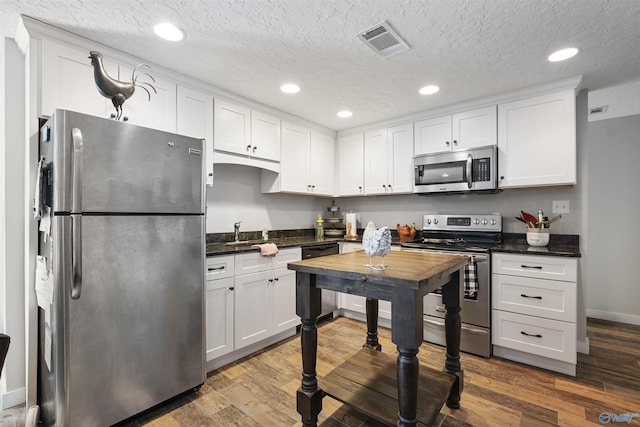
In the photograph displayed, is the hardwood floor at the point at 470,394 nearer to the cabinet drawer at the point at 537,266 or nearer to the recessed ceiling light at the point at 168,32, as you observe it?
the cabinet drawer at the point at 537,266

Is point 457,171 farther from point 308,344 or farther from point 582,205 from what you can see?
point 308,344

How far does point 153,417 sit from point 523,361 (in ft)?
9.04

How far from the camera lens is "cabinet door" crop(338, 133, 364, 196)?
3787 millimetres

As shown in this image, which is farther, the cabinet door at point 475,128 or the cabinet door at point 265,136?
the cabinet door at point 265,136

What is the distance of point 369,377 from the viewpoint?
184 cm

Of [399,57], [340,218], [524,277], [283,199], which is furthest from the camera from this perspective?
[340,218]

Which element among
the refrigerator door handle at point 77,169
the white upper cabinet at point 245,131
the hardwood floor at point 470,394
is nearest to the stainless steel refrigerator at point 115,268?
the refrigerator door handle at point 77,169

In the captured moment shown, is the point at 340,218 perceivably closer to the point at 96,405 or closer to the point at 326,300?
the point at 326,300

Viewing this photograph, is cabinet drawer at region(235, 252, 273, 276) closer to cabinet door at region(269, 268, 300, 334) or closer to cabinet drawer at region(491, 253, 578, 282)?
cabinet door at region(269, 268, 300, 334)

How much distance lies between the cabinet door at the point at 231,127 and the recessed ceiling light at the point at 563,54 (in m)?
2.48

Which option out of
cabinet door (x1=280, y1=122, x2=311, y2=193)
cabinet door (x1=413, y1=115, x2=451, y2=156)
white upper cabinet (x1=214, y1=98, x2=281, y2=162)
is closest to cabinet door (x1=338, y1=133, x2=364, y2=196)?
cabinet door (x1=280, y1=122, x2=311, y2=193)

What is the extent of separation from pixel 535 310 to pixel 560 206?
108 centimetres

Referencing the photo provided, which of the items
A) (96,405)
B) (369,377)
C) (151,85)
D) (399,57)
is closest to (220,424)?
(96,405)

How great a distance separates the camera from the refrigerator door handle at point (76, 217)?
151 cm
